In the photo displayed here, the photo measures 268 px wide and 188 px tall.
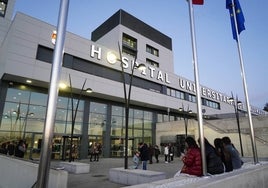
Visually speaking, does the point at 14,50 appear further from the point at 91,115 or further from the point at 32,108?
the point at 91,115

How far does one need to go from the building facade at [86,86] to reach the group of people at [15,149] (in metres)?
1.11

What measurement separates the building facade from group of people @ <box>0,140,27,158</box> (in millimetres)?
1108

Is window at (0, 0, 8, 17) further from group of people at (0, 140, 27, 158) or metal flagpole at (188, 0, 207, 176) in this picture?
metal flagpole at (188, 0, 207, 176)

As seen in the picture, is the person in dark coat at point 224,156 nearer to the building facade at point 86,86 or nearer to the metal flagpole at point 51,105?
the metal flagpole at point 51,105

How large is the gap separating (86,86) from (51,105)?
18.8m

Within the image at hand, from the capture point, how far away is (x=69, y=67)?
2047 cm

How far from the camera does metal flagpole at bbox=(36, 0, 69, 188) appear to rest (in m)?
2.38

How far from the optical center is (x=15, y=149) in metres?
13.1

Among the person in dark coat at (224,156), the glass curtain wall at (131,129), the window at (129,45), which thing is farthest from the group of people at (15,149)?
the window at (129,45)

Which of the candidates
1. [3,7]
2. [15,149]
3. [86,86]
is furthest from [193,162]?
[3,7]

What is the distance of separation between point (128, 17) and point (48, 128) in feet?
111

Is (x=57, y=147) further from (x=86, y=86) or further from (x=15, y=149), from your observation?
(x=15, y=149)

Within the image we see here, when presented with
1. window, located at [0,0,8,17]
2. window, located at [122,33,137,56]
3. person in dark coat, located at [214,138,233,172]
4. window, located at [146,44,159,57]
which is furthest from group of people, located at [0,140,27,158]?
window, located at [146,44,159,57]

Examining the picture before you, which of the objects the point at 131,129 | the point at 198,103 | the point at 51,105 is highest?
the point at 131,129
